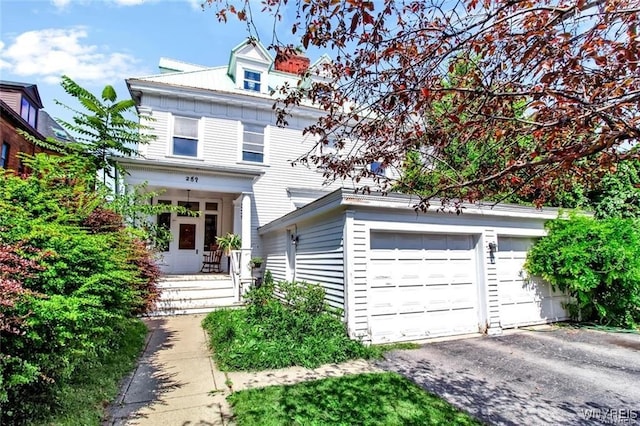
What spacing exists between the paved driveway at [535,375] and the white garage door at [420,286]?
0.55 m

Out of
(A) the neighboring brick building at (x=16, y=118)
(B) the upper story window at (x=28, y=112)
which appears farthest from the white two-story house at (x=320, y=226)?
(B) the upper story window at (x=28, y=112)

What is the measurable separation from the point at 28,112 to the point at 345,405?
21955mm

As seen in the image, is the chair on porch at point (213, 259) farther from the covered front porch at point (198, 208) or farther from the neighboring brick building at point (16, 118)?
the neighboring brick building at point (16, 118)

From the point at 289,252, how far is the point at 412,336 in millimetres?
4530

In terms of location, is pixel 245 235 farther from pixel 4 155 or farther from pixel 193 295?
pixel 4 155

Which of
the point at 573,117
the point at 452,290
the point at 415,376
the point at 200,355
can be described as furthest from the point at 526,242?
the point at 200,355

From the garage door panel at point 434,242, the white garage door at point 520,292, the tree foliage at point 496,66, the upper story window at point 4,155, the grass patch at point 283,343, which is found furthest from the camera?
the upper story window at point 4,155

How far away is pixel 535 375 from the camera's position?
5.12 metres

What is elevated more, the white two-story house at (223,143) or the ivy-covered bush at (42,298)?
the white two-story house at (223,143)

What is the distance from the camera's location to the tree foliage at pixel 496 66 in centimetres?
249

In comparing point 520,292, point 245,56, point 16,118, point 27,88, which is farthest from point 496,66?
point 27,88

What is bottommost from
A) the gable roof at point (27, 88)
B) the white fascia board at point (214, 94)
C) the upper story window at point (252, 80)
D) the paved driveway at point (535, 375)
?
the paved driveway at point (535, 375)

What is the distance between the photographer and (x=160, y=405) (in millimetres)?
3945

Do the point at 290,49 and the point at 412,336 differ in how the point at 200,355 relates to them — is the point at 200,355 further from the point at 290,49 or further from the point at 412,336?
the point at 290,49
